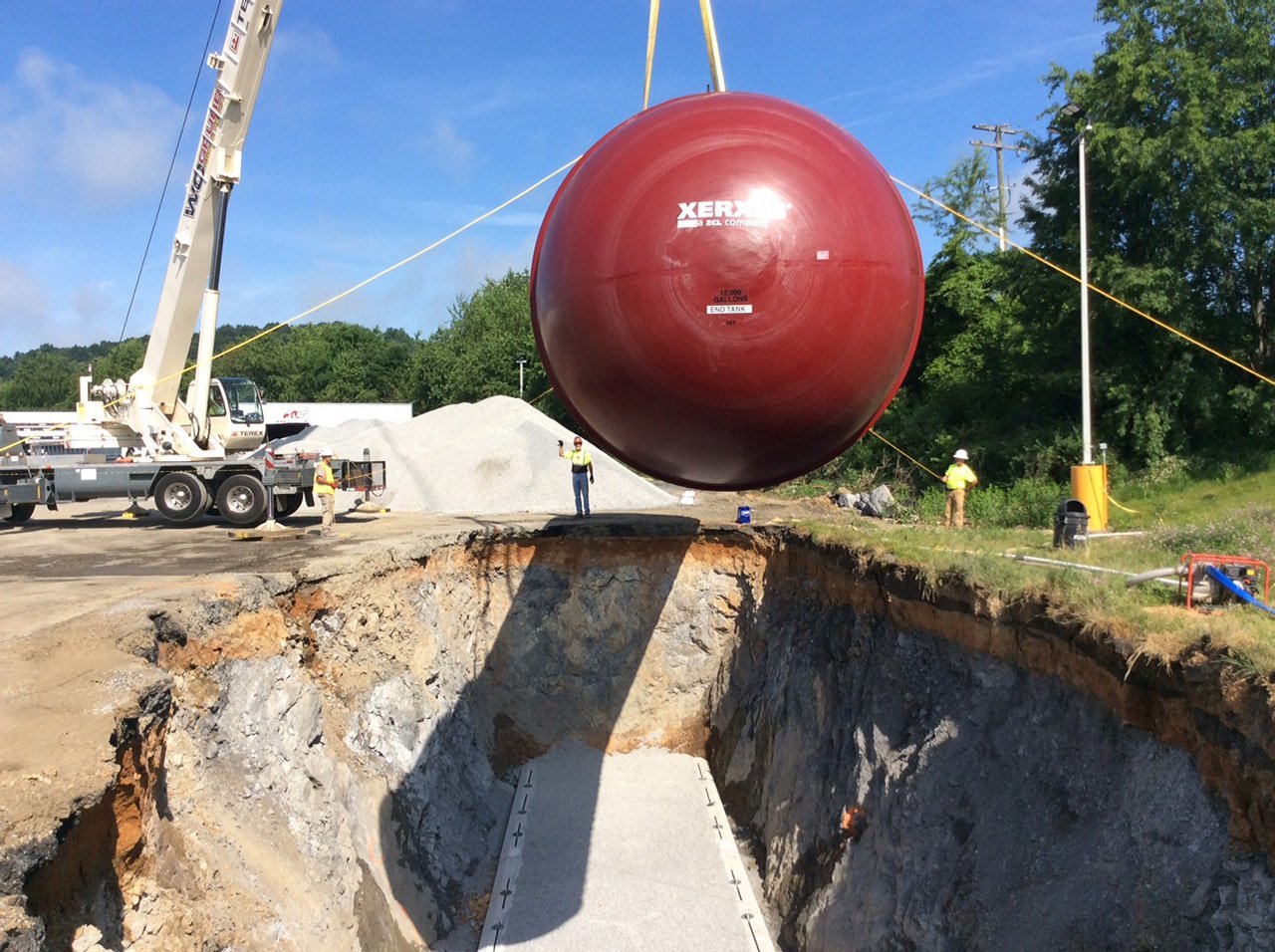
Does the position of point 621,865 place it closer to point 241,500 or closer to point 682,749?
point 682,749

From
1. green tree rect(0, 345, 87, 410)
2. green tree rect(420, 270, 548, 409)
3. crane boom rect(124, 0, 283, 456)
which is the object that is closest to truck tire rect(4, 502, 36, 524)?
crane boom rect(124, 0, 283, 456)

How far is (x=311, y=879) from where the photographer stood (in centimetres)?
775

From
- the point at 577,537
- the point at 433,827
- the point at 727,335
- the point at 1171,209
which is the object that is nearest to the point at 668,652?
the point at 577,537

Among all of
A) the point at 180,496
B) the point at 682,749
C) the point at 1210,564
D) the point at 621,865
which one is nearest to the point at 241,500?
the point at 180,496

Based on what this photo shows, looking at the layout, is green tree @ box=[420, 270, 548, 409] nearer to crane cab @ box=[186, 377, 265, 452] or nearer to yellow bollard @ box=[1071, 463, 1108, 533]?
crane cab @ box=[186, 377, 265, 452]

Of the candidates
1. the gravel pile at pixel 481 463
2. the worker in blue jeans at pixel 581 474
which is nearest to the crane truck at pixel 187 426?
the gravel pile at pixel 481 463

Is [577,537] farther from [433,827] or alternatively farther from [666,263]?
[666,263]

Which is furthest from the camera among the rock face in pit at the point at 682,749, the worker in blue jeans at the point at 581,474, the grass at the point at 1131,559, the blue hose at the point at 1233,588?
the worker in blue jeans at the point at 581,474

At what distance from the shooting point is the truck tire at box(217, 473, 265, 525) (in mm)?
16219

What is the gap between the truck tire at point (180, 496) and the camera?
16.3m

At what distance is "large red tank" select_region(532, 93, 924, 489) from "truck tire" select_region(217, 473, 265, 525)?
13.2 meters

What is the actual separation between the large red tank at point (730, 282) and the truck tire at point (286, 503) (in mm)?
13637

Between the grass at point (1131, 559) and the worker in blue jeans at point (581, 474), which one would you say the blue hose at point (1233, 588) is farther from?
the worker in blue jeans at point (581, 474)

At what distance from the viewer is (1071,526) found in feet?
32.8
